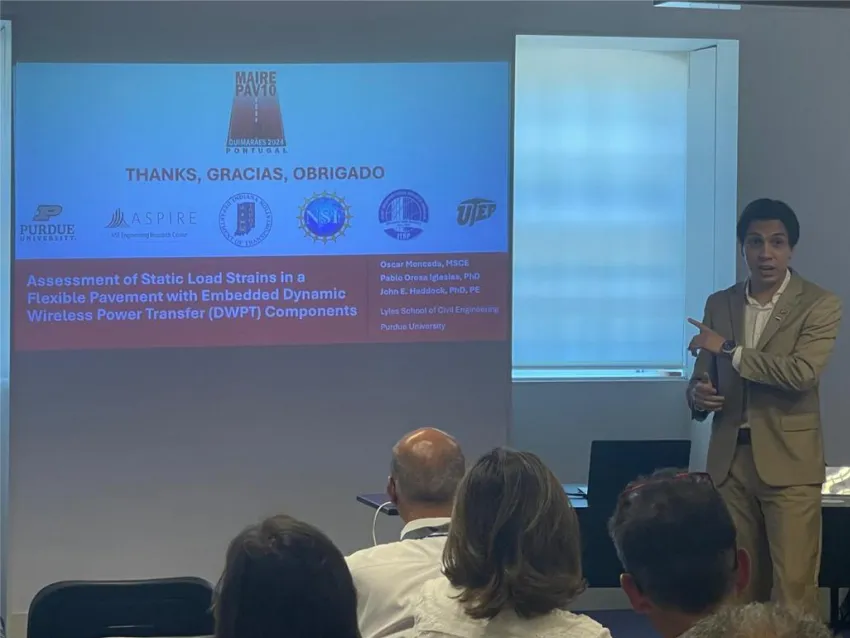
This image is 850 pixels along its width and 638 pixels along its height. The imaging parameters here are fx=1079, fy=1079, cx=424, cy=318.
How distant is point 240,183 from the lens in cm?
470

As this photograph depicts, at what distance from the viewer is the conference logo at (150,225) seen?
15.2ft

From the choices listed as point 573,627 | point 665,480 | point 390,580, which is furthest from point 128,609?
point 665,480

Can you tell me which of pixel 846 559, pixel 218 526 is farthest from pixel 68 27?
pixel 846 559

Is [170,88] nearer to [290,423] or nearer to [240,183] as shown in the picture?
[240,183]

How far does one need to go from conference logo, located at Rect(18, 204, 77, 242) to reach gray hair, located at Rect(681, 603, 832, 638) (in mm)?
4013

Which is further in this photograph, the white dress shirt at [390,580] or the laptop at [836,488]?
the laptop at [836,488]

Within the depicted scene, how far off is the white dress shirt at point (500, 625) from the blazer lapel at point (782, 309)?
2232 mm

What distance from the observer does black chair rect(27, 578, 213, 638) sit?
2396 mm

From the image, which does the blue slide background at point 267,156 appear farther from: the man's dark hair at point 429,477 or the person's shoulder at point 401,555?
the person's shoulder at point 401,555

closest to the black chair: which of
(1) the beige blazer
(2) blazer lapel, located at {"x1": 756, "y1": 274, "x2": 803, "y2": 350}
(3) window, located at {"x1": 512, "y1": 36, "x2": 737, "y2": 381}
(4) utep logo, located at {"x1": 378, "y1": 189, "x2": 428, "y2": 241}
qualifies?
(1) the beige blazer

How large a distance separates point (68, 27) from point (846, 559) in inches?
156

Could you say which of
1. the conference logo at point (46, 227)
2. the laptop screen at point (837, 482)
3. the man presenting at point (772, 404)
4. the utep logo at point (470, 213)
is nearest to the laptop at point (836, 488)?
the laptop screen at point (837, 482)

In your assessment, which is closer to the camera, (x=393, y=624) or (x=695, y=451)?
(x=393, y=624)

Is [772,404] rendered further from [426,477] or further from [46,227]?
[46,227]
